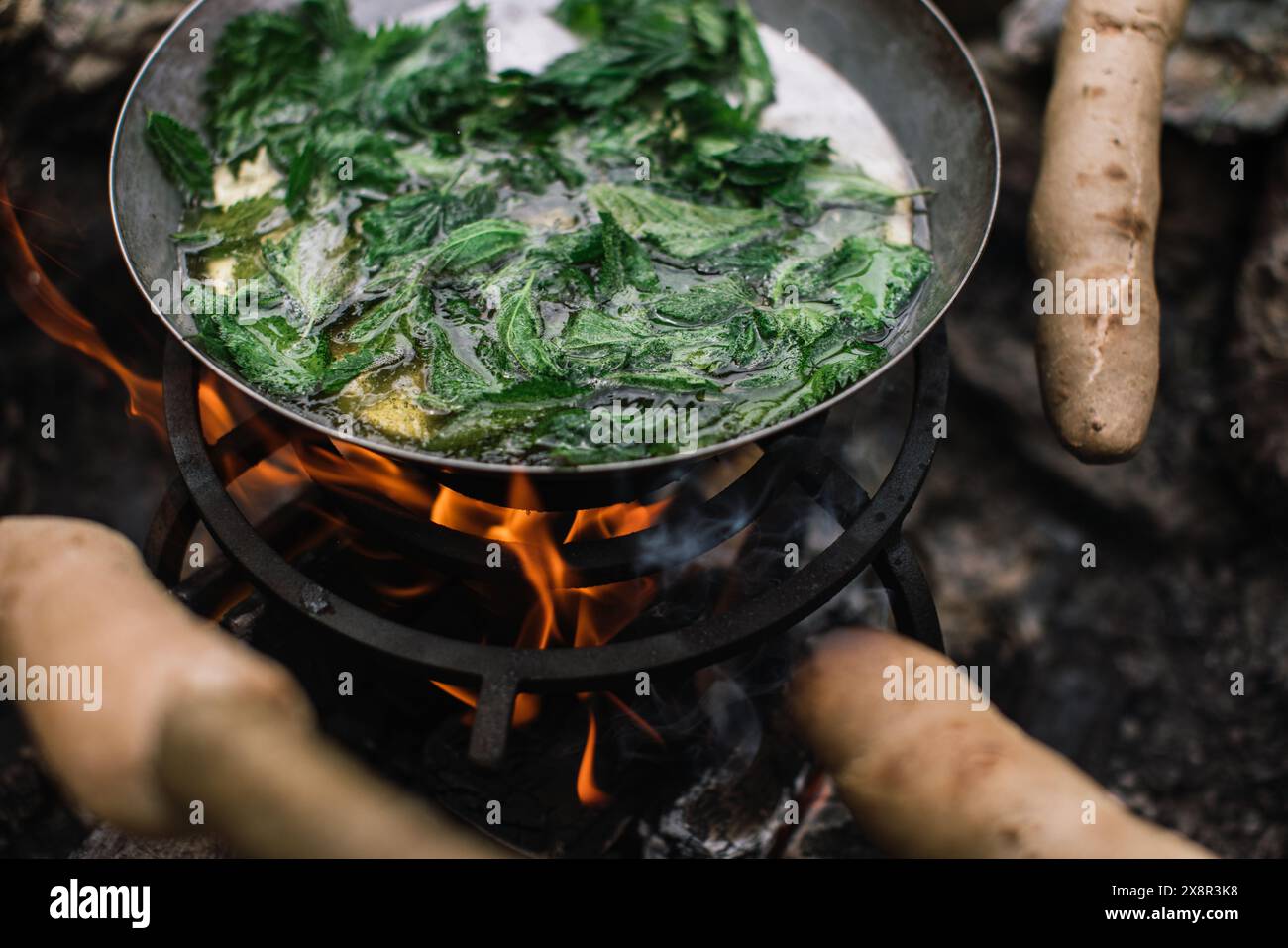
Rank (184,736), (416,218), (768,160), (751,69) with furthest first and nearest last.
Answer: (751,69), (768,160), (416,218), (184,736)

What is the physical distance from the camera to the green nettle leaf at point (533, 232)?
2.62 meters

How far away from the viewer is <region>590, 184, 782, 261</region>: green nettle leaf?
120 inches

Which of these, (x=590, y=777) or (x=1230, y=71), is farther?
(x=1230, y=71)

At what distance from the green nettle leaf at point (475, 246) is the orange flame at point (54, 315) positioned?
3.29 feet

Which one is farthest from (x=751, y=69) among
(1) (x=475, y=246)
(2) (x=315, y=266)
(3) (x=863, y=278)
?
(2) (x=315, y=266)

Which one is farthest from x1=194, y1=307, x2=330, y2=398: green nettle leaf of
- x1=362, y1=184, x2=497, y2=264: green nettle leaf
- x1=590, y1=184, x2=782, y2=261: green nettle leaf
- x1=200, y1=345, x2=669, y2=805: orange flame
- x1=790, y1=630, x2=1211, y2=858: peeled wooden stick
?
x1=790, y1=630, x2=1211, y2=858: peeled wooden stick

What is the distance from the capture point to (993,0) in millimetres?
4676

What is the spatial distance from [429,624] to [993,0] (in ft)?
13.2

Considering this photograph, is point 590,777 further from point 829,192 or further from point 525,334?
point 829,192

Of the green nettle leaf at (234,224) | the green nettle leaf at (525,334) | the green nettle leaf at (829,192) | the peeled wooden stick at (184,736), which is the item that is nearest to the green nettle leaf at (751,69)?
the green nettle leaf at (829,192)

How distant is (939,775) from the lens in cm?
244

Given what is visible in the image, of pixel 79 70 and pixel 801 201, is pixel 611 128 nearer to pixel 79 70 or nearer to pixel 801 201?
pixel 801 201

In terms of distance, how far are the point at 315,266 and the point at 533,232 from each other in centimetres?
69

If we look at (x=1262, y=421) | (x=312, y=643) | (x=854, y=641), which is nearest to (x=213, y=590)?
(x=312, y=643)
